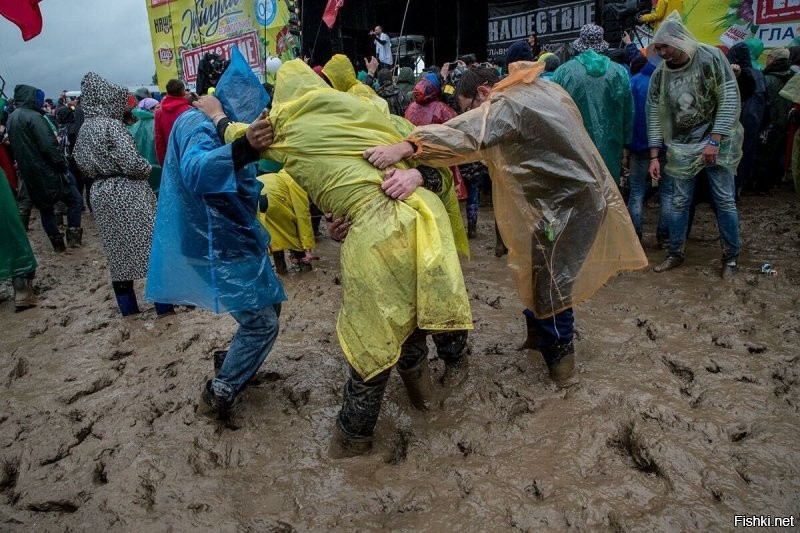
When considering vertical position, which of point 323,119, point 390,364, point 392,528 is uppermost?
point 323,119

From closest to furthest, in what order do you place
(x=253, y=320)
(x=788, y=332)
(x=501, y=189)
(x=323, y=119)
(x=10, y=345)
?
(x=323, y=119) < (x=501, y=189) < (x=253, y=320) < (x=788, y=332) < (x=10, y=345)

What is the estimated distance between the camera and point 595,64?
171 inches

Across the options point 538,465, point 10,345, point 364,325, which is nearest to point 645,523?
point 538,465

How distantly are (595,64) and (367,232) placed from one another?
10.6 ft

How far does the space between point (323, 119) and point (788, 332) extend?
2.89 meters

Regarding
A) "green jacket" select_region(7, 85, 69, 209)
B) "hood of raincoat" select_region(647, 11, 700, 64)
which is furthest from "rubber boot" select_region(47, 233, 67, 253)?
"hood of raincoat" select_region(647, 11, 700, 64)

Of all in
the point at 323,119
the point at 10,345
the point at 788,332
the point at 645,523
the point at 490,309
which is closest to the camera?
the point at 645,523

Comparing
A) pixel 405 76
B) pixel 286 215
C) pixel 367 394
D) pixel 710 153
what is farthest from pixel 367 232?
pixel 405 76

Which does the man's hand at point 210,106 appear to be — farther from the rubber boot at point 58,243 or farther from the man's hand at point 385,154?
the rubber boot at point 58,243

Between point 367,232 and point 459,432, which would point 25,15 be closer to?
point 367,232

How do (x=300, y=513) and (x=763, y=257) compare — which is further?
(x=763, y=257)

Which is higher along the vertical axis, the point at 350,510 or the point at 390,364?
the point at 390,364

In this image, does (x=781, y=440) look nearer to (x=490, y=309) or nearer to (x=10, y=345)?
(x=490, y=309)

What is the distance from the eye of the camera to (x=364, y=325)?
2.09 m
